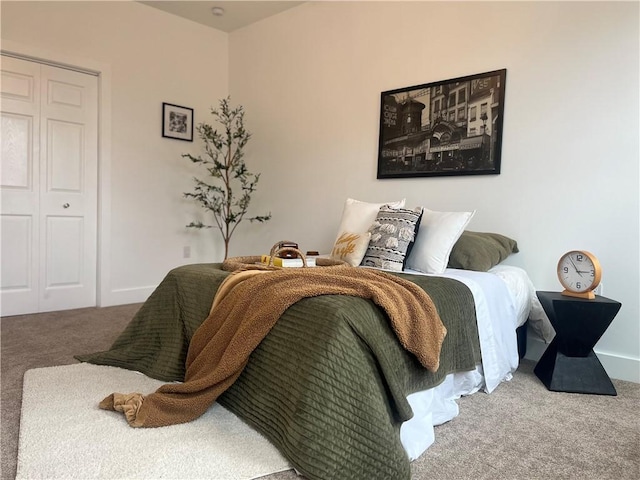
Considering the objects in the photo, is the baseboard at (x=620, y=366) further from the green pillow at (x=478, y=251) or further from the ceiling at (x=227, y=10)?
the ceiling at (x=227, y=10)

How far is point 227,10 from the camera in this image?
427 centimetres

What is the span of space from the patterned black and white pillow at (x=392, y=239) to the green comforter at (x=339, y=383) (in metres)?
0.57

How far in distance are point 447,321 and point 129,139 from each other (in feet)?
11.3

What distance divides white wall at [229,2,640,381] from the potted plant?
0.39 meters

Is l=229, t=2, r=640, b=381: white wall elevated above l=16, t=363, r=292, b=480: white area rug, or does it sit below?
above

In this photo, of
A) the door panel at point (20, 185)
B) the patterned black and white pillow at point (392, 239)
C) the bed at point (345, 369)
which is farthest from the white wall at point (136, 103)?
the patterned black and white pillow at point (392, 239)

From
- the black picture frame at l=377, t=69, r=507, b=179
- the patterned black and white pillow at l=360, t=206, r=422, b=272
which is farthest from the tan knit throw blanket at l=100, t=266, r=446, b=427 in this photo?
the black picture frame at l=377, t=69, r=507, b=179

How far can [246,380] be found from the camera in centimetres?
171

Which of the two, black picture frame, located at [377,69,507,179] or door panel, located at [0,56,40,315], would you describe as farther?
door panel, located at [0,56,40,315]

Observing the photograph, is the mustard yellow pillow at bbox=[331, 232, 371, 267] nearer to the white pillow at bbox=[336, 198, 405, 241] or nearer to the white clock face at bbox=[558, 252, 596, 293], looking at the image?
the white pillow at bbox=[336, 198, 405, 241]

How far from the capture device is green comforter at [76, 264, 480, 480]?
1337mm

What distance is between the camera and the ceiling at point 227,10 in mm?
4148

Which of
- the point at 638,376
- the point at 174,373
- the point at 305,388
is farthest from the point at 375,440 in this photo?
the point at 638,376

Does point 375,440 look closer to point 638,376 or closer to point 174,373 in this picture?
point 174,373
